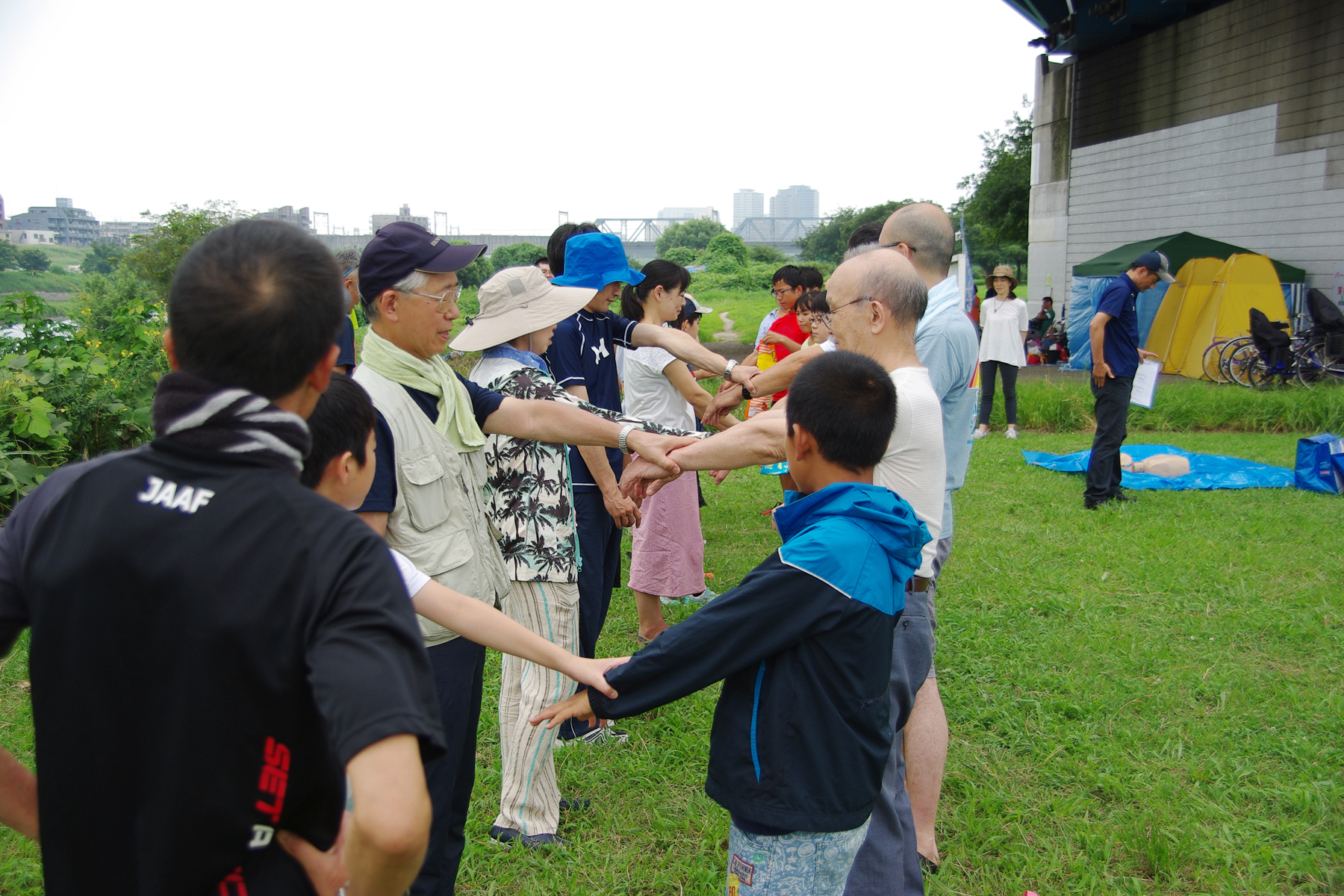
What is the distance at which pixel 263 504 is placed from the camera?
1.03 m

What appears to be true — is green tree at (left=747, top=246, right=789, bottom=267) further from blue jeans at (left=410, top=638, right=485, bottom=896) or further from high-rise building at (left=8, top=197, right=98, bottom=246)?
blue jeans at (left=410, top=638, right=485, bottom=896)

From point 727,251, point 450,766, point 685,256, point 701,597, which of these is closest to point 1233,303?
point 701,597

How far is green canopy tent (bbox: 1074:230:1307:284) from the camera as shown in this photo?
573 inches

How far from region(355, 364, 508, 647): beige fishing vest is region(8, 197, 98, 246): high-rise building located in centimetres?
3569

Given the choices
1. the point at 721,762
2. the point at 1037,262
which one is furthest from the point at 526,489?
the point at 1037,262

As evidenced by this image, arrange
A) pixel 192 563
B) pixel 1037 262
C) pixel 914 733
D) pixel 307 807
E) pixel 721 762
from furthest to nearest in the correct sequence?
pixel 1037 262, pixel 914 733, pixel 721 762, pixel 307 807, pixel 192 563


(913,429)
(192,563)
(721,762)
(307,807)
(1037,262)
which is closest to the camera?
(192,563)

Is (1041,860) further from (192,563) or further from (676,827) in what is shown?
(192,563)

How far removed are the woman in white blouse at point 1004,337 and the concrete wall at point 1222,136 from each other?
819 cm

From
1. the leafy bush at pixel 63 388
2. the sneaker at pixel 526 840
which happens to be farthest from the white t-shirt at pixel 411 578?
the leafy bush at pixel 63 388

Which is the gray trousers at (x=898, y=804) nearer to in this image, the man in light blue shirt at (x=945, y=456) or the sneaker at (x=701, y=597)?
the man in light blue shirt at (x=945, y=456)

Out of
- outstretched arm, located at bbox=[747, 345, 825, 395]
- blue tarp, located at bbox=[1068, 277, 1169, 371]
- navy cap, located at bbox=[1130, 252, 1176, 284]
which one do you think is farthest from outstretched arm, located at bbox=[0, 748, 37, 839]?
blue tarp, located at bbox=[1068, 277, 1169, 371]

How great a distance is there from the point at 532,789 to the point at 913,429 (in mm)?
1833

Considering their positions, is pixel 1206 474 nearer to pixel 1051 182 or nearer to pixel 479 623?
pixel 479 623
